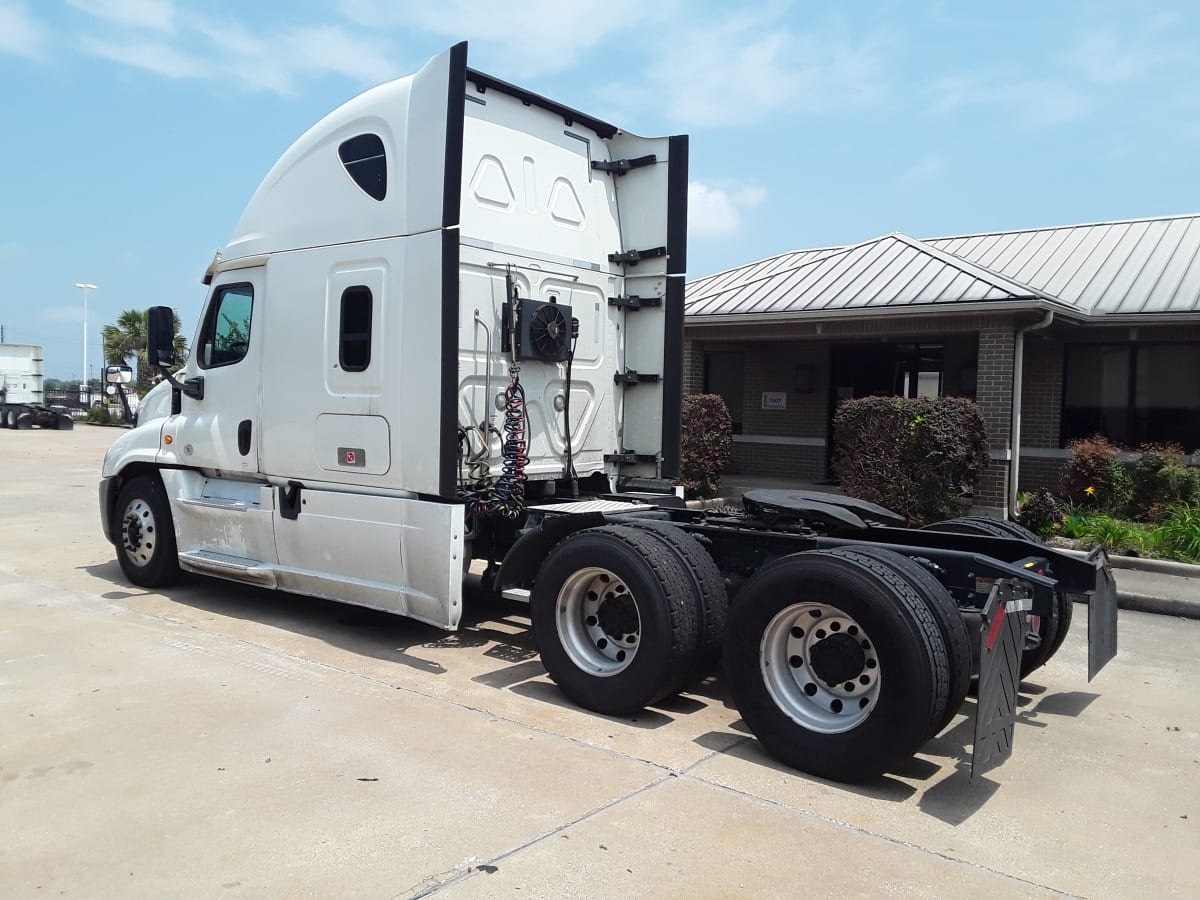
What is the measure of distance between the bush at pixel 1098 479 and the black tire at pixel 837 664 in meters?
8.86

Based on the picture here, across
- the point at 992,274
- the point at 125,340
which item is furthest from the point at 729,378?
the point at 125,340

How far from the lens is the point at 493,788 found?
423 cm

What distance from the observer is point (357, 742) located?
4.76m

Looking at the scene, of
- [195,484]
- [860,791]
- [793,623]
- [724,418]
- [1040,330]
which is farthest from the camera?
[724,418]

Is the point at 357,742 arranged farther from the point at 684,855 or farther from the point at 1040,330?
the point at 1040,330

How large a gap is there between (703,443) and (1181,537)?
599cm

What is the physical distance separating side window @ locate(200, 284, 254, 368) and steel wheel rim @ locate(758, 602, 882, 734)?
192 inches

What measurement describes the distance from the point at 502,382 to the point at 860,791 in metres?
3.54

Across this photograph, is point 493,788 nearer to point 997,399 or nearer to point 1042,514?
point 1042,514

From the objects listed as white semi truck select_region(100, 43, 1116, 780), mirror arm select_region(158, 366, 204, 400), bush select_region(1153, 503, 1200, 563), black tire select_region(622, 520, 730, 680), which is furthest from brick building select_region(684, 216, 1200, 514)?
mirror arm select_region(158, 366, 204, 400)

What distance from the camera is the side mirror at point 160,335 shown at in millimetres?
7844

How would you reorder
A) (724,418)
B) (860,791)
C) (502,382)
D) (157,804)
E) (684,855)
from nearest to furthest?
(684,855) < (157,804) < (860,791) < (502,382) < (724,418)

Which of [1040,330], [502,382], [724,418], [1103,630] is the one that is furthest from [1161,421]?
[502,382]

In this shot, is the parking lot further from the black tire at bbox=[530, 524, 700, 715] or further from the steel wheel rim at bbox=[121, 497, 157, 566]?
the steel wheel rim at bbox=[121, 497, 157, 566]
